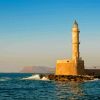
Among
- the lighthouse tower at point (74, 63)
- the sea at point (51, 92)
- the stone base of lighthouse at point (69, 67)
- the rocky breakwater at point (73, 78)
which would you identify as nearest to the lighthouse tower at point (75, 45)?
the lighthouse tower at point (74, 63)

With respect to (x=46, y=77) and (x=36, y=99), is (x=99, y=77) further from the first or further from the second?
(x=36, y=99)

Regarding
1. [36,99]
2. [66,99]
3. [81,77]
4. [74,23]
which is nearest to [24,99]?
[36,99]

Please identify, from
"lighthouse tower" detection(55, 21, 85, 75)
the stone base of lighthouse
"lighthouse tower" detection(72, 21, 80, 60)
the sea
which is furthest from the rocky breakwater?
the sea

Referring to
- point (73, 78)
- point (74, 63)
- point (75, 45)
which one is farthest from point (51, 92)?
point (75, 45)

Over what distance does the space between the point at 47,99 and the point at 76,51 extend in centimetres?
4228

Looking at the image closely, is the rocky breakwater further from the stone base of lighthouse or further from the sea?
the sea

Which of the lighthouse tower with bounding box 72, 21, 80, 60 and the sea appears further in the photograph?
the lighthouse tower with bounding box 72, 21, 80, 60

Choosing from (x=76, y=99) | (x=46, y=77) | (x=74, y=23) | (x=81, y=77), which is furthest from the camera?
(x=46, y=77)

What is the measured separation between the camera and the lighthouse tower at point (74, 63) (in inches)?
3250

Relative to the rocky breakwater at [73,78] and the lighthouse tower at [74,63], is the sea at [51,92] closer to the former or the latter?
the rocky breakwater at [73,78]

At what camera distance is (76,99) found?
40812mm

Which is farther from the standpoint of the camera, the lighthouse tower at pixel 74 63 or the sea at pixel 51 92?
the lighthouse tower at pixel 74 63

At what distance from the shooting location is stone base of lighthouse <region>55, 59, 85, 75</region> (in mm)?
82688

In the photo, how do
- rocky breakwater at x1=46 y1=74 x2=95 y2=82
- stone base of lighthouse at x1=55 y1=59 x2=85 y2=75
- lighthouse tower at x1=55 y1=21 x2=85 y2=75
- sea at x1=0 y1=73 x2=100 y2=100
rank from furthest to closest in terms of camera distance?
stone base of lighthouse at x1=55 y1=59 x2=85 y2=75
lighthouse tower at x1=55 y1=21 x2=85 y2=75
rocky breakwater at x1=46 y1=74 x2=95 y2=82
sea at x1=0 y1=73 x2=100 y2=100
